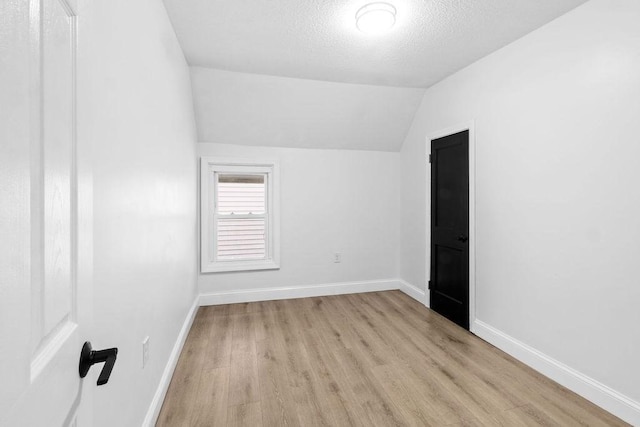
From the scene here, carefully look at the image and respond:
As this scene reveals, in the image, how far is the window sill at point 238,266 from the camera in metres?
3.70

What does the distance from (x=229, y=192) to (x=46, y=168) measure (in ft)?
11.3

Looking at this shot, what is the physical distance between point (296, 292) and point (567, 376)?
2.77 meters

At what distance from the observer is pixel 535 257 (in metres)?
2.36

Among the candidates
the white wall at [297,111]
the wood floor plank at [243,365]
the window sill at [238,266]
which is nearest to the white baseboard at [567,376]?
the wood floor plank at [243,365]

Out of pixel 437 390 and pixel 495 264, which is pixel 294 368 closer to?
pixel 437 390

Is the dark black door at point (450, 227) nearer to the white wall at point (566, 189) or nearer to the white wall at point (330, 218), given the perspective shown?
the white wall at point (566, 189)

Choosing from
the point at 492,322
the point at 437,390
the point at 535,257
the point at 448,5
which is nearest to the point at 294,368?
the point at 437,390

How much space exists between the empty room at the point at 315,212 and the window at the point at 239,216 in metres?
0.03

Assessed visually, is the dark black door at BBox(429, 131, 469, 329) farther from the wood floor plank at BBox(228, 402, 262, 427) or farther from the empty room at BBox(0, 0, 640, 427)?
the wood floor plank at BBox(228, 402, 262, 427)

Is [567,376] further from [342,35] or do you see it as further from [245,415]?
[342,35]

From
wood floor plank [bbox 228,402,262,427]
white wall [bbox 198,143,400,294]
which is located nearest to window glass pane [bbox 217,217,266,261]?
white wall [bbox 198,143,400,294]

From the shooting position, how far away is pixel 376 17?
6.71 feet

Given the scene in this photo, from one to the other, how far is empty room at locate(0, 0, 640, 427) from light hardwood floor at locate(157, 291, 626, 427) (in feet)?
0.07

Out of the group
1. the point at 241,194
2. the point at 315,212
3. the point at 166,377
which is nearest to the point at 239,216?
the point at 241,194
